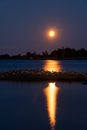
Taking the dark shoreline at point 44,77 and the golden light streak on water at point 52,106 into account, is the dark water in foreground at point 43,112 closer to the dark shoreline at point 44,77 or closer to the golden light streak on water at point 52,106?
the golden light streak on water at point 52,106

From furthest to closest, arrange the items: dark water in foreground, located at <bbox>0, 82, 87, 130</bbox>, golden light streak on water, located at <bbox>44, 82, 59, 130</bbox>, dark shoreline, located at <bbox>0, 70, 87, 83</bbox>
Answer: dark shoreline, located at <bbox>0, 70, 87, 83</bbox>, golden light streak on water, located at <bbox>44, 82, 59, 130</bbox>, dark water in foreground, located at <bbox>0, 82, 87, 130</bbox>

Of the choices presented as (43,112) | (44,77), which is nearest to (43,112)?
(43,112)

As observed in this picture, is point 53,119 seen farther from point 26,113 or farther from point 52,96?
point 52,96

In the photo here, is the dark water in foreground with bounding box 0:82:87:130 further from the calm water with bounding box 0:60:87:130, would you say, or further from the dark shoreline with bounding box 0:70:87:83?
the dark shoreline with bounding box 0:70:87:83

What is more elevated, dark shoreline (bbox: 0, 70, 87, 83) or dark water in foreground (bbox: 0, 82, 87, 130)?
dark water in foreground (bbox: 0, 82, 87, 130)

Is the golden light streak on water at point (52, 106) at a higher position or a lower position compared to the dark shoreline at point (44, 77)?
higher

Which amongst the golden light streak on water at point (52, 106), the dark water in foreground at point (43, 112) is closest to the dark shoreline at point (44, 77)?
the golden light streak on water at point (52, 106)

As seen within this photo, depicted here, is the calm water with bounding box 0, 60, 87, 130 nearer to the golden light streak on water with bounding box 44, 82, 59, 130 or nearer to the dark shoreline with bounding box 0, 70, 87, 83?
the golden light streak on water with bounding box 44, 82, 59, 130

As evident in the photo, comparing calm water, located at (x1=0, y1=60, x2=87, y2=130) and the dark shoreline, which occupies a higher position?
calm water, located at (x1=0, y1=60, x2=87, y2=130)

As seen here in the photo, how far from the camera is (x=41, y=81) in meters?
28.1

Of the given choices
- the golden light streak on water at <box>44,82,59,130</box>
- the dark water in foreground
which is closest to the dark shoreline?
the golden light streak on water at <box>44,82,59,130</box>

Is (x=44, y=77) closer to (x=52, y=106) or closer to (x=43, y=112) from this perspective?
(x=52, y=106)

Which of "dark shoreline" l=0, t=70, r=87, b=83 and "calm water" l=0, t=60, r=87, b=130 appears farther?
"dark shoreline" l=0, t=70, r=87, b=83

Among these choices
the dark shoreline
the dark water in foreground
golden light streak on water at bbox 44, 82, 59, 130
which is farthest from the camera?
the dark shoreline
